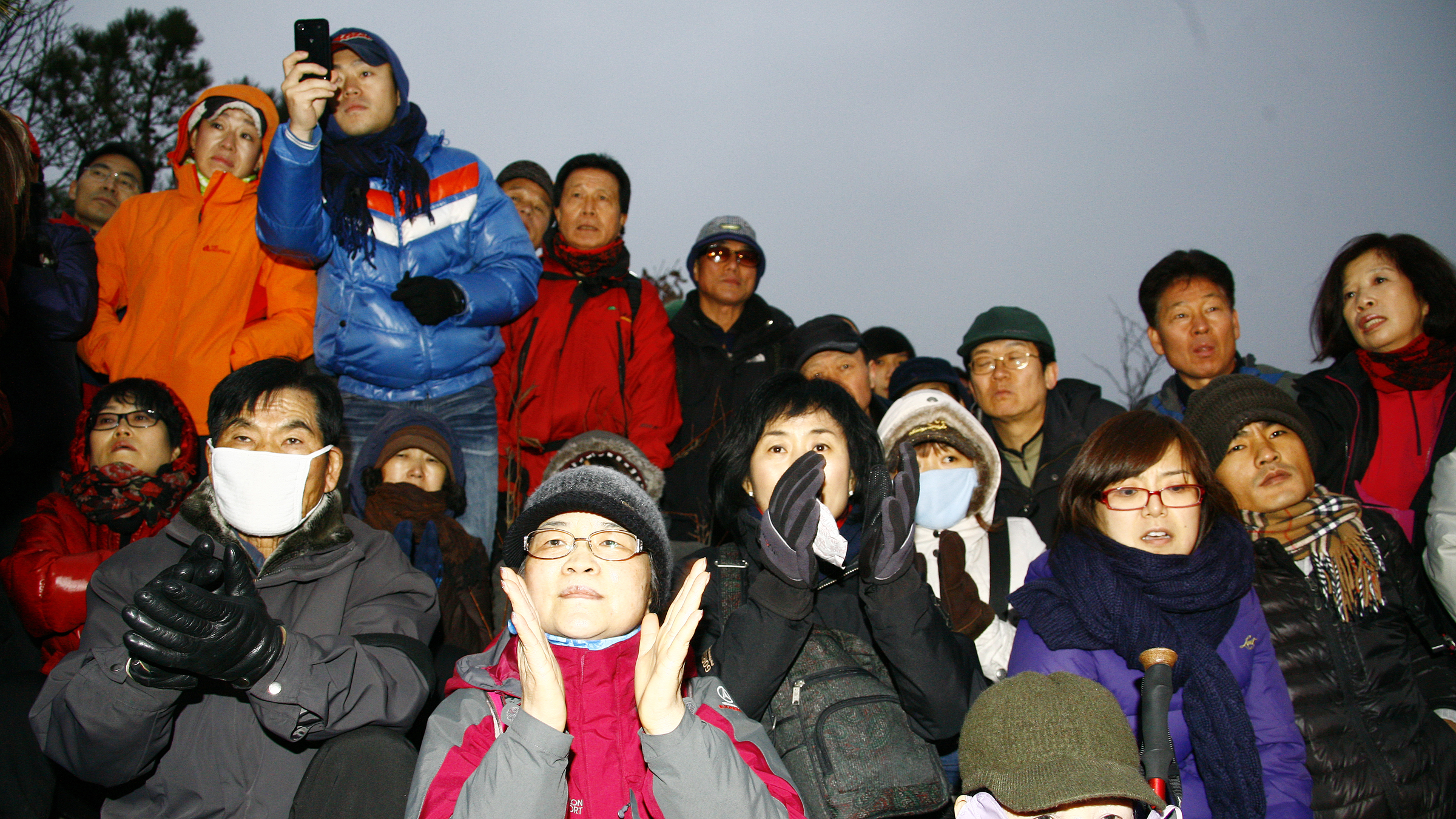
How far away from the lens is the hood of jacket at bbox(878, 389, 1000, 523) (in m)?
4.43

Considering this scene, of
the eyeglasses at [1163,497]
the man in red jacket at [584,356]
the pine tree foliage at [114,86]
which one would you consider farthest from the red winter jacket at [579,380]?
the pine tree foliage at [114,86]

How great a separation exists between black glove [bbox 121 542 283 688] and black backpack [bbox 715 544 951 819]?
1.62m

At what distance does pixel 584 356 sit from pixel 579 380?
0.16 metres

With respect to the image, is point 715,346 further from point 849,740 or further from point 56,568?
point 56,568

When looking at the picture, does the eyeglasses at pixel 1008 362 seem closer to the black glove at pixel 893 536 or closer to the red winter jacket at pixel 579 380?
the red winter jacket at pixel 579 380

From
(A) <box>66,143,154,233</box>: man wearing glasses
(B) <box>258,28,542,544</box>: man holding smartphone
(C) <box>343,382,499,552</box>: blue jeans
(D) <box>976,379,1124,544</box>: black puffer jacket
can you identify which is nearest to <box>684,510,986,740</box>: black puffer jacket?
(D) <box>976,379,1124,544</box>: black puffer jacket

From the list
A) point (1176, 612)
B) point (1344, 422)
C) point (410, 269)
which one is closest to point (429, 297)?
point (410, 269)

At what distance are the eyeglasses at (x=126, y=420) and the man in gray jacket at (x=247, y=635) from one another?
0.93 metres

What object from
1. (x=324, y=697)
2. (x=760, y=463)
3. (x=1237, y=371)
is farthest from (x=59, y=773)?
(x=1237, y=371)

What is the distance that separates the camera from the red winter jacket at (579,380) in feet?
17.4

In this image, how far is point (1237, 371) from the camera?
5211 mm

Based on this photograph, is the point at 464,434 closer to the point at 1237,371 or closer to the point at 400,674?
the point at 400,674

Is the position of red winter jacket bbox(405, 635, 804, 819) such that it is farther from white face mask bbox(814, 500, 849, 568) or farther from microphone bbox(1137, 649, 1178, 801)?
microphone bbox(1137, 649, 1178, 801)

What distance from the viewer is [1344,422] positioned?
467cm
